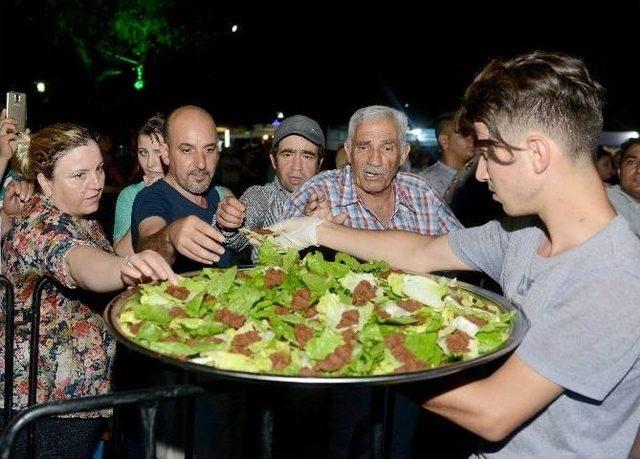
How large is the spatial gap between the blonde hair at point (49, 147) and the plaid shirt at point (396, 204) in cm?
161

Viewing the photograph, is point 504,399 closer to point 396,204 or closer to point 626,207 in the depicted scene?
point 396,204

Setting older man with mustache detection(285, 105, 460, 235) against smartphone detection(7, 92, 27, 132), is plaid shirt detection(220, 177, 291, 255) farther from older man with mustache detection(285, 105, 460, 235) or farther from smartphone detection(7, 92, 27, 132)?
smartphone detection(7, 92, 27, 132)

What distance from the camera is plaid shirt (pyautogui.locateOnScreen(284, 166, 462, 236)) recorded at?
455cm

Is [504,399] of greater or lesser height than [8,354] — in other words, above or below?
above

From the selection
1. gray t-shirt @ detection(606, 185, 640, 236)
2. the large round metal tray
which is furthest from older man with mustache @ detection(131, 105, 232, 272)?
gray t-shirt @ detection(606, 185, 640, 236)

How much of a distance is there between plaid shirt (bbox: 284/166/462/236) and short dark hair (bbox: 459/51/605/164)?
2.37m

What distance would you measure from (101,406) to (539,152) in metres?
1.73

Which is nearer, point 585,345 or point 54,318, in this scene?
point 585,345

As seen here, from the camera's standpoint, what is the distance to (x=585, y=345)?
192 centimetres

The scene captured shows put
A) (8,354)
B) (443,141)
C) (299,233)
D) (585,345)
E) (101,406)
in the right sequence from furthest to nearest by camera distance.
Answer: (443,141) < (8,354) < (299,233) < (585,345) < (101,406)

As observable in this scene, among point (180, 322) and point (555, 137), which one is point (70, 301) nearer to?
point (180, 322)

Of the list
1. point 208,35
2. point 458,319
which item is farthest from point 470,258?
point 208,35

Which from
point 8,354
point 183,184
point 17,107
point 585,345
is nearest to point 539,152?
point 585,345

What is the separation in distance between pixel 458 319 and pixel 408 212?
234cm
